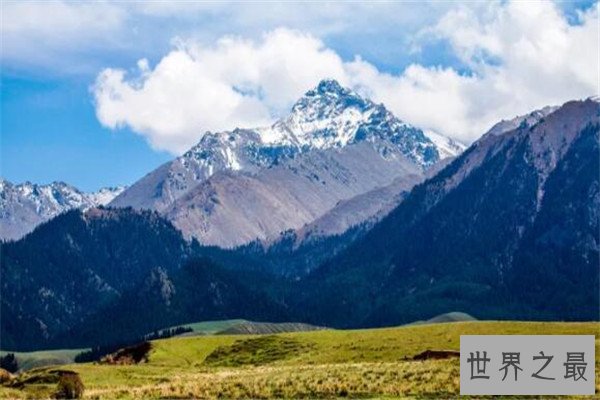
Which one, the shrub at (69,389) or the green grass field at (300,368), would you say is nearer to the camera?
the green grass field at (300,368)

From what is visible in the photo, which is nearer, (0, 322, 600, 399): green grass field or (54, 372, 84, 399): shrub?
(0, 322, 600, 399): green grass field

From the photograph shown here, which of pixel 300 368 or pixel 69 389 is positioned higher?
pixel 300 368

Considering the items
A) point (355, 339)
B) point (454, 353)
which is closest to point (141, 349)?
point (355, 339)

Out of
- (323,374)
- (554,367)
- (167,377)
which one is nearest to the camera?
(554,367)

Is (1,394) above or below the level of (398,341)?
below

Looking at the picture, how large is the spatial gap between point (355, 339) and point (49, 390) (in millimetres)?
56839

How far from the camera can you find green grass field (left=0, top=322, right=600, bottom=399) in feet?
242

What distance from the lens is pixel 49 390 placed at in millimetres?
81938

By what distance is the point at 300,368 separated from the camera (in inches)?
3853

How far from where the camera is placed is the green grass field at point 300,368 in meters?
73.8

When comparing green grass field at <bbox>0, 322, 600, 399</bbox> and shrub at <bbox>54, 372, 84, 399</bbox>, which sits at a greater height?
green grass field at <bbox>0, 322, 600, 399</bbox>

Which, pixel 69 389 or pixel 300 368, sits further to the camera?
pixel 300 368

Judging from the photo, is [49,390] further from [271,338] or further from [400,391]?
[271,338]

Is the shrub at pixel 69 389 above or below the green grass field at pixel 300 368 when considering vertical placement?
below
